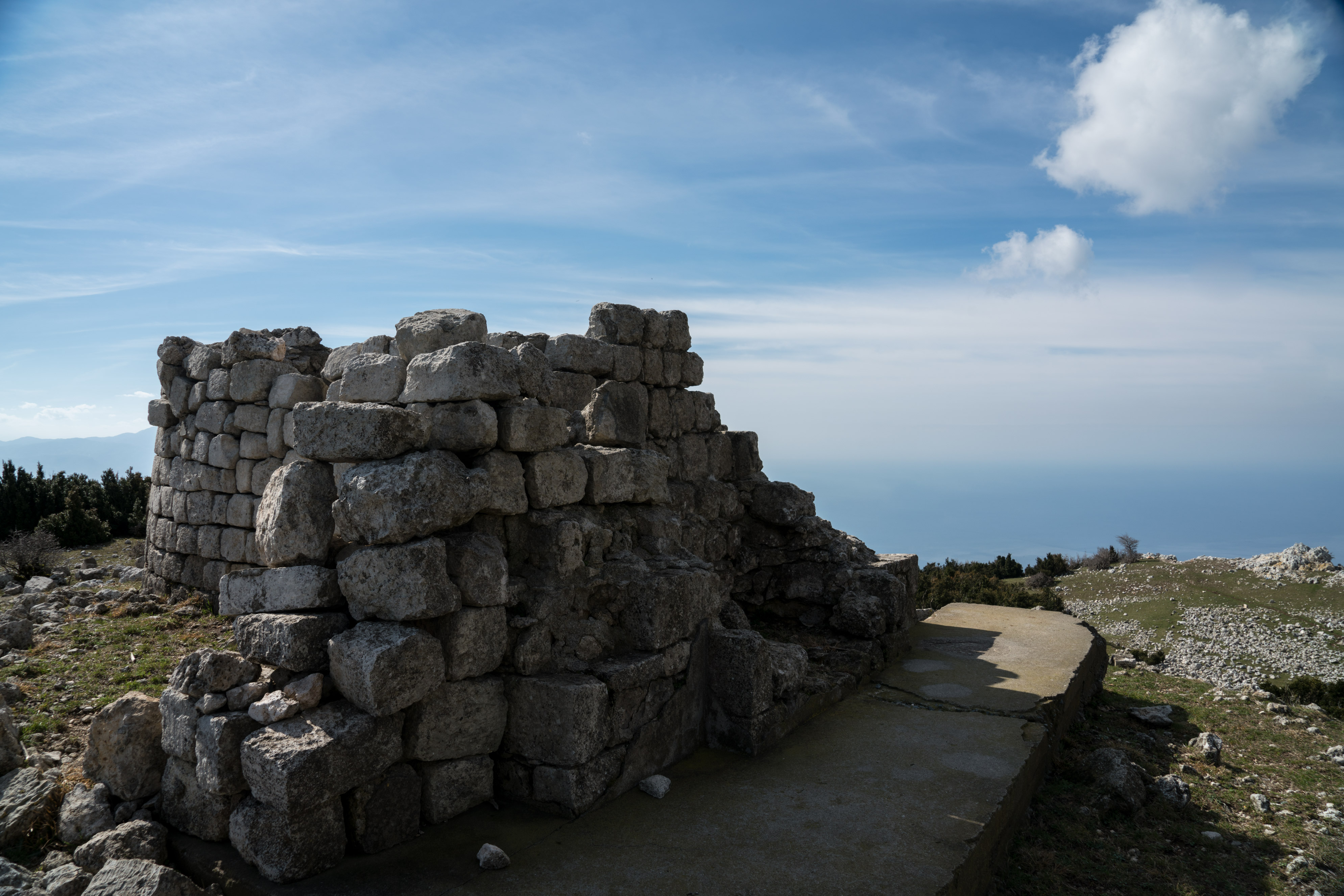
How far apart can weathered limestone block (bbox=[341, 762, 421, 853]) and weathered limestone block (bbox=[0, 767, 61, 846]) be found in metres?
2.03

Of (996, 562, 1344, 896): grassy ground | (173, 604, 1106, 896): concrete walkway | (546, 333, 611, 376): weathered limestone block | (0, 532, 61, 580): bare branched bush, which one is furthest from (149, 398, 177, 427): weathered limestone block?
(996, 562, 1344, 896): grassy ground

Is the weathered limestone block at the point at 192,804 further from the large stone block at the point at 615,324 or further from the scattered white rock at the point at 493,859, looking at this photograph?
the large stone block at the point at 615,324

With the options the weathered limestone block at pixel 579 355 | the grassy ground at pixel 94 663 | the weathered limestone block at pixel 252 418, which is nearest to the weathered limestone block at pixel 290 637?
the grassy ground at pixel 94 663

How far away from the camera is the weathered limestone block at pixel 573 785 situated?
4801 mm

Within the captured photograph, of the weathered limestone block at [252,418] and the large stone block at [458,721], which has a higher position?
the weathered limestone block at [252,418]

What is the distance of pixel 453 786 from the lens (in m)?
4.83

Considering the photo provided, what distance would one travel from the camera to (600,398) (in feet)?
23.1

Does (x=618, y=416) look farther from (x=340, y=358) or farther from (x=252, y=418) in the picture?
(x=252, y=418)

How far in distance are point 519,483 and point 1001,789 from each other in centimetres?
369

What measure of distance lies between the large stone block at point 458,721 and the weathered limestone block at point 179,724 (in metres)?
1.14

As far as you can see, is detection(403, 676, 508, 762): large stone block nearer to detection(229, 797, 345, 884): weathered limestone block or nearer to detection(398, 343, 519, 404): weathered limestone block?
detection(229, 797, 345, 884): weathered limestone block

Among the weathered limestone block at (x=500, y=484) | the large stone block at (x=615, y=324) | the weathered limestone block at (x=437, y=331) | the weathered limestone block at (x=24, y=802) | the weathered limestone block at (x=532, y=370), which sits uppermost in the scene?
the large stone block at (x=615, y=324)

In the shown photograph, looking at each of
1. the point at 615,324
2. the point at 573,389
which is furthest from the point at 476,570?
the point at 615,324

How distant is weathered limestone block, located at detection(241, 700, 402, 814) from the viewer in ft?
13.3
